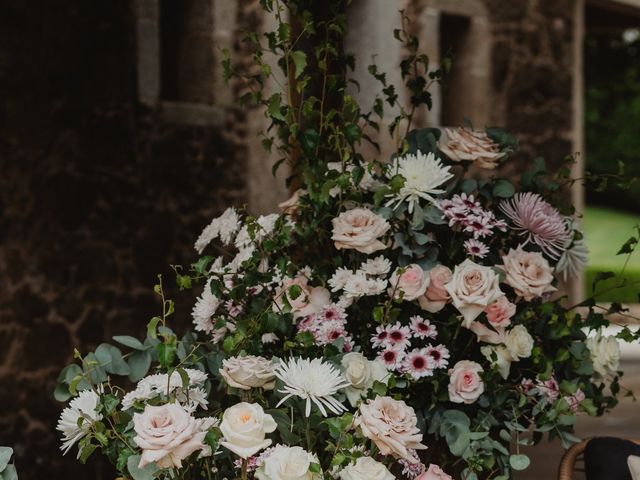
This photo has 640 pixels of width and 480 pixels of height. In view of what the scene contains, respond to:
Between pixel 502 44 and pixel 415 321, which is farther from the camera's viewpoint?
pixel 502 44

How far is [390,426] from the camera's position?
5.53ft

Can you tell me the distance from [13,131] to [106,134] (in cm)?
46

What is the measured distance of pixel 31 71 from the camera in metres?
4.36

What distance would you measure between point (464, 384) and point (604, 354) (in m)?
0.39

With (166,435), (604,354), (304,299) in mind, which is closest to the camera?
(166,435)

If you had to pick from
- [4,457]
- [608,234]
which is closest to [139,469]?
[4,457]

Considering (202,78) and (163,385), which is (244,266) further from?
(202,78)

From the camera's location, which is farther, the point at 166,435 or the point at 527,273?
the point at 527,273

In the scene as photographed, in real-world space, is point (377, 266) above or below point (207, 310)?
above

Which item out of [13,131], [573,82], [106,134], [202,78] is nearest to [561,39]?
[573,82]

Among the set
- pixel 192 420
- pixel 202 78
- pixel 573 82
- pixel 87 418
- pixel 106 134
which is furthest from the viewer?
pixel 573 82

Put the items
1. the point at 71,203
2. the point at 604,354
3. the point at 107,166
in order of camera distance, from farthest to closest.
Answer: the point at 107,166 < the point at 71,203 < the point at 604,354

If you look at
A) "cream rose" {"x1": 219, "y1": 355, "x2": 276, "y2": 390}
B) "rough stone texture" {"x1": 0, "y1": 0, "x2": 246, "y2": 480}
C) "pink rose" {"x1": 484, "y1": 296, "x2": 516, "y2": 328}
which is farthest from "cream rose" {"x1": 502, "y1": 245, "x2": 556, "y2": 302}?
"rough stone texture" {"x1": 0, "y1": 0, "x2": 246, "y2": 480}

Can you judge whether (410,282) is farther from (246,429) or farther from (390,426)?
(246,429)
